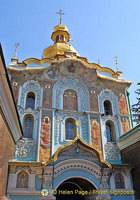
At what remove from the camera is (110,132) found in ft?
46.6

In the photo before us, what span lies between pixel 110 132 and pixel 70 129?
2.58 m

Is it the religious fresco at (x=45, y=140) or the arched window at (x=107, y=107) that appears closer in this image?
the religious fresco at (x=45, y=140)

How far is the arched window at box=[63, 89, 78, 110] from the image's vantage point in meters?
14.1

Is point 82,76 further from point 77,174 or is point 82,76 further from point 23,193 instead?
point 23,193

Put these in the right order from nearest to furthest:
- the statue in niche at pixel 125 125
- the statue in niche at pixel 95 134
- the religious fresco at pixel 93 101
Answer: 1. the statue in niche at pixel 95 134
2. the statue in niche at pixel 125 125
3. the religious fresco at pixel 93 101

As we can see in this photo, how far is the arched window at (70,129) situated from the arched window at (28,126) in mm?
2050

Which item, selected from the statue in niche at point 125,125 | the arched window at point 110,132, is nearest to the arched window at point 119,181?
the arched window at point 110,132

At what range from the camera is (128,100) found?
15.5m

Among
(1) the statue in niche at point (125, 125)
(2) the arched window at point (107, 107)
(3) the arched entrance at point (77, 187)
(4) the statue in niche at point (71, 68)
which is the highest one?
(4) the statue in niche at point (71, 68)

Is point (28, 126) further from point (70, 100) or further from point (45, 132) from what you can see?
point (70, 100)

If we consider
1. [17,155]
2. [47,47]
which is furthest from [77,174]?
[47,47]

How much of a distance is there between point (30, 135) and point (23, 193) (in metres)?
3.36

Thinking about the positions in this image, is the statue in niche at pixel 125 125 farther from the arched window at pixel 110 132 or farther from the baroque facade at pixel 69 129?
the arched window at pixel 110 132

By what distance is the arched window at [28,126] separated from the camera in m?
12.8
